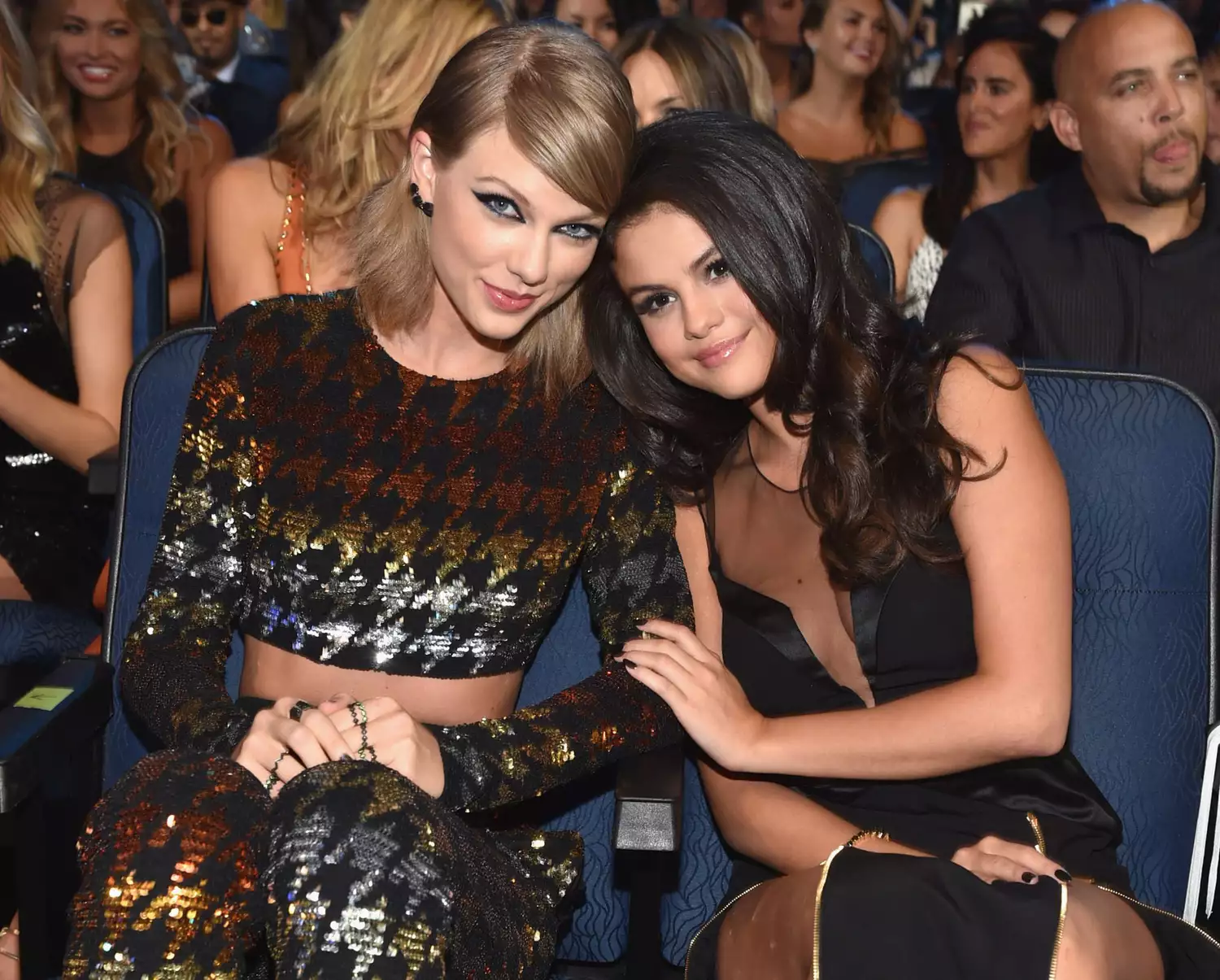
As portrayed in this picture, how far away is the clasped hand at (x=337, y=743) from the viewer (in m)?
1.62

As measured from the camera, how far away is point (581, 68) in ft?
5.94

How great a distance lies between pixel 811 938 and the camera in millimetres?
1566

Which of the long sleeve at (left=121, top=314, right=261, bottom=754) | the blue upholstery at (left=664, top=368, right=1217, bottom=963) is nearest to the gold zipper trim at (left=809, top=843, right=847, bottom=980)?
the blue upholstery at (left=664, top=368, right=1217, bottom=963)

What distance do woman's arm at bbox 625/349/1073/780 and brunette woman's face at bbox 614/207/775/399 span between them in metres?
0.26

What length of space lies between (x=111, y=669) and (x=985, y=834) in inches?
43.1

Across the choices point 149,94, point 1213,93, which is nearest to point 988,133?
point 1213,93

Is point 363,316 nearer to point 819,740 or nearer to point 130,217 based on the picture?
point 819,740

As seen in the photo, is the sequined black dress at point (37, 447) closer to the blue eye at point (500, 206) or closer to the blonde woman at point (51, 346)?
the blonde woman at point (51, 346)

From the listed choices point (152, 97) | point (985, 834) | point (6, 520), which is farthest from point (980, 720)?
point (152, 97)

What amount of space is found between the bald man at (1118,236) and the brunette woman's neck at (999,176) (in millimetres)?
837

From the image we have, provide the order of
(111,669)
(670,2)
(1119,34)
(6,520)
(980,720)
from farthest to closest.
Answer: (670,2) → (1119,34) → (6,520) → (111,669) → (980,720)

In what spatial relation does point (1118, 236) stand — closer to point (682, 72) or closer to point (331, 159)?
point (682, 72)

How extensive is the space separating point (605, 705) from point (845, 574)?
0.34 meters

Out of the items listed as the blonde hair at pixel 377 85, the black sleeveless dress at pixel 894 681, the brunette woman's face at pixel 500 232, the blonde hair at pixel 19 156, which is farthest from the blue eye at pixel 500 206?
the blonde hair at pixel 19 156
